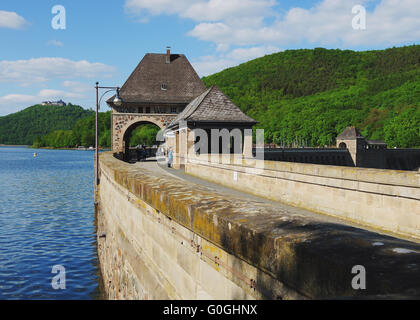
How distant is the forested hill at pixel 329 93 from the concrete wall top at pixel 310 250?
333 feet

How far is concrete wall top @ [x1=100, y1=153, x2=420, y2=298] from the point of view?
6.37 ft

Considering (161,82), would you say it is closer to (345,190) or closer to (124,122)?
(124,122)

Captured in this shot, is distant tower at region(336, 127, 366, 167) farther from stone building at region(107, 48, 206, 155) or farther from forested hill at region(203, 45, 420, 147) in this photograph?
forested hill at region(203, 45, 420, 147)

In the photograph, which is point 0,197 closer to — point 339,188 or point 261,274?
point 339,188

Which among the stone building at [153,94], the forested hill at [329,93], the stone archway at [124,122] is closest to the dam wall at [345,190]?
the stone archway at [124,122]

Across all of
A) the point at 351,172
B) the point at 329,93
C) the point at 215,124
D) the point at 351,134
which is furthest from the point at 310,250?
the point at 329,93

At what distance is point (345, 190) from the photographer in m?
10.5

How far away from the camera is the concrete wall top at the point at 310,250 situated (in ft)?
6.37

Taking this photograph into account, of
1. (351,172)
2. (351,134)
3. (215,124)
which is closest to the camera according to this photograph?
(351,172)

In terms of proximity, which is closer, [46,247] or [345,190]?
[345,190]

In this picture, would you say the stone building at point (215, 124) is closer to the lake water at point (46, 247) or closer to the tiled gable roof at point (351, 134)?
the lake water at point (46, 247)

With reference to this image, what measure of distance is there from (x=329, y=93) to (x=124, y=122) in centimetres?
11048

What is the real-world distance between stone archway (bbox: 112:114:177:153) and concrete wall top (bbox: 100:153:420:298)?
42654 mm

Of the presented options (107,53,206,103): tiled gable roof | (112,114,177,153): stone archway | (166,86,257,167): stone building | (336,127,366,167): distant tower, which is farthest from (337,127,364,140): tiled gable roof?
(166,86,257,167): stone building
